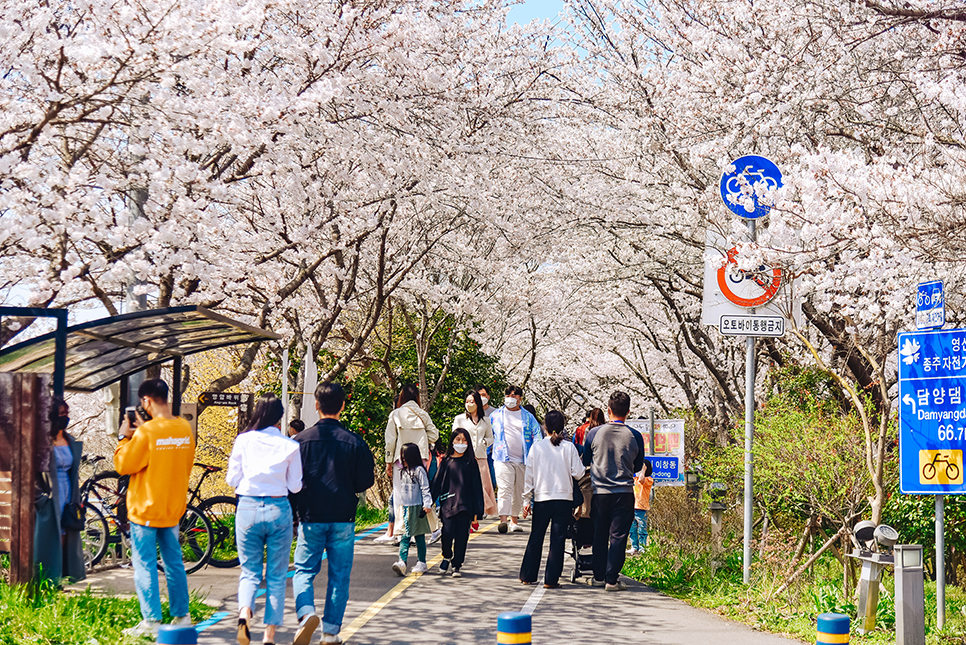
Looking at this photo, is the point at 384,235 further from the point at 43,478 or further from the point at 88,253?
the point at 43,478

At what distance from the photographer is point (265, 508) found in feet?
21.6

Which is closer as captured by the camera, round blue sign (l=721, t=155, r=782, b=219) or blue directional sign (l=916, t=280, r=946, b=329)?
blue directional sign (l=916, t=280, r=946, b=329)

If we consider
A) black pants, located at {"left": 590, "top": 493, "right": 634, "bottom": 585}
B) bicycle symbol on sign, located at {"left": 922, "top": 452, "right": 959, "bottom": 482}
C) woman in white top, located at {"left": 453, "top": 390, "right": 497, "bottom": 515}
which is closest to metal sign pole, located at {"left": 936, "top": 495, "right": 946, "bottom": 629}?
bicycle symbol on sign, located at {"left": 922, "top": 452, "right": 959, "bottom": 482}

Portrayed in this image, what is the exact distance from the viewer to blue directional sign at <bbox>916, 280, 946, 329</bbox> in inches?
283

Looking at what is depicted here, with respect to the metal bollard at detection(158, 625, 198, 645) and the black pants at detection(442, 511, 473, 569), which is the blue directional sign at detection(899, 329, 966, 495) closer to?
the black pants at detection(442, 511, 473, 569)

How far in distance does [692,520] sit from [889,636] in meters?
3.99

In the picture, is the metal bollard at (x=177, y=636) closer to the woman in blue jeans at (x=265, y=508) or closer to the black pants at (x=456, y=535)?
the woman in blue jeans at (x=265, y=508)

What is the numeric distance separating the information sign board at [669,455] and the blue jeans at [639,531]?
16.8 inches

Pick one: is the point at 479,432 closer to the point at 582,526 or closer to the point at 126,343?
the point at 582,526

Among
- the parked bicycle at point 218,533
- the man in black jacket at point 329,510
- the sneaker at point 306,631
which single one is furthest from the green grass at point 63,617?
the parked bicycle at point 218,533

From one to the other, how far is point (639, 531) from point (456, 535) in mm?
2797

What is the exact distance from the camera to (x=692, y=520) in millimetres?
11125

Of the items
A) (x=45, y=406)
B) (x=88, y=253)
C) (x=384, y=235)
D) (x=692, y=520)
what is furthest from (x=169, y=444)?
(x=384, y=235)

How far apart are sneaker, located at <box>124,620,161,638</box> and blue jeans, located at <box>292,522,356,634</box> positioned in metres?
0.99
